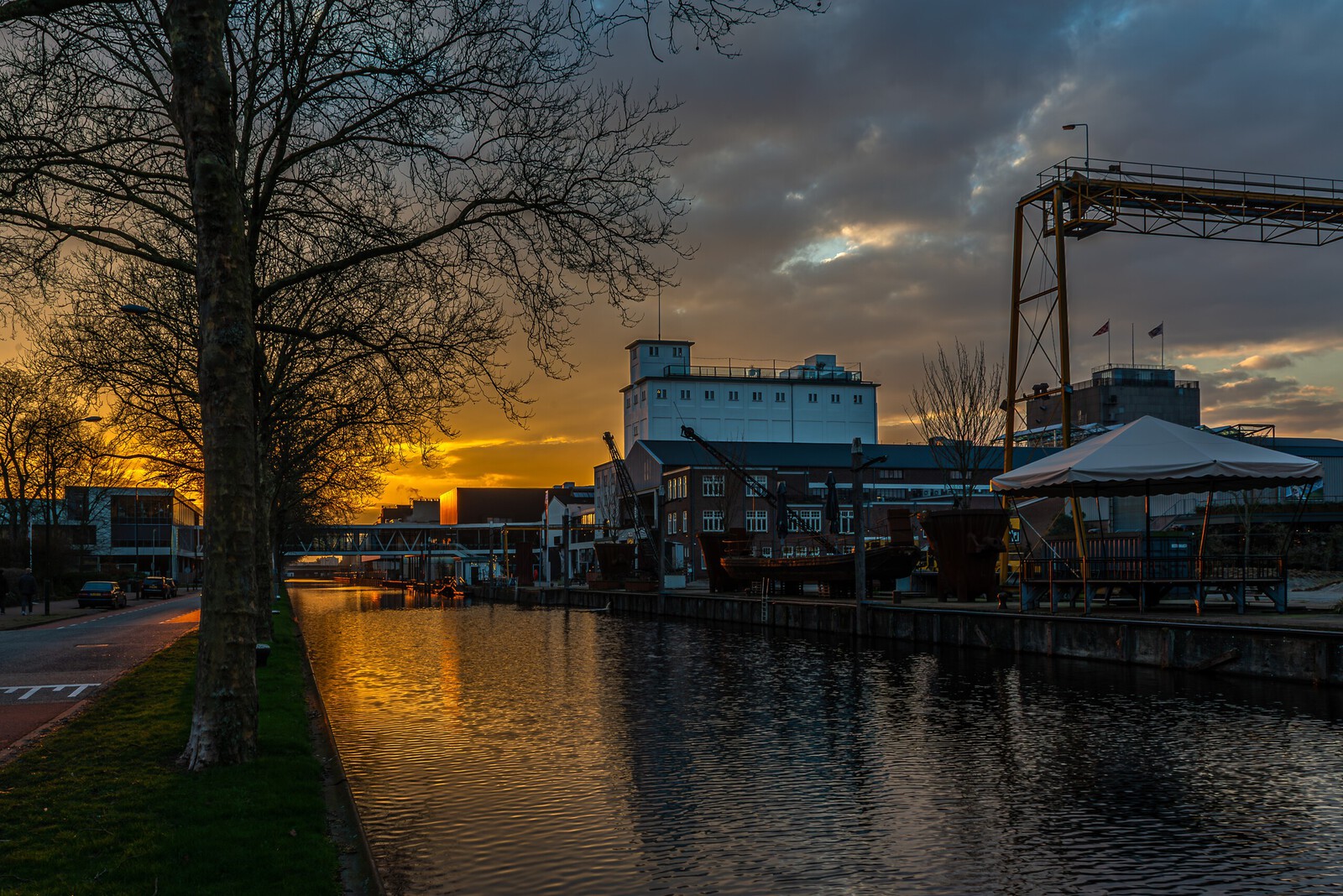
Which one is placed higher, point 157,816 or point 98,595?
point 157,816

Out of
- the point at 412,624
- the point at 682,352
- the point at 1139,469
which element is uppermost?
the point at 682,352

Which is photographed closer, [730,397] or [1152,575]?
[1152,575]

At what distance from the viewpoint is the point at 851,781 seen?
1136cm

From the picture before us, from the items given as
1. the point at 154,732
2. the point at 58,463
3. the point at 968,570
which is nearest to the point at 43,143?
→ the point at 154,732

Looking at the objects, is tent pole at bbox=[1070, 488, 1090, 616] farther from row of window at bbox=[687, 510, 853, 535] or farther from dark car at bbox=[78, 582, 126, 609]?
row of window at bbox=[687, 510, 853, 535]

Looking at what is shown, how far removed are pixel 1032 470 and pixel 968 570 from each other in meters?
8.13

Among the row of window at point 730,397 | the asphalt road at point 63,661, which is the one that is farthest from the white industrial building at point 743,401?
the asphalt road at point 63,661

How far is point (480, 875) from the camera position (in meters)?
8.17

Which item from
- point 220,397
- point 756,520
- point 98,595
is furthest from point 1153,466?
point 756,520

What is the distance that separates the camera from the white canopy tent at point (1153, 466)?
23.1 m

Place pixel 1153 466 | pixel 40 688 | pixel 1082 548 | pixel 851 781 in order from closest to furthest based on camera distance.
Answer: pixel 851 781
pixel 40 688
pixel 1153 466
pixel 1082 548

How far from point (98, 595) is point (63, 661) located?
33.3 meters

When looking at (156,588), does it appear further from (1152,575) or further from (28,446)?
(1152,575)

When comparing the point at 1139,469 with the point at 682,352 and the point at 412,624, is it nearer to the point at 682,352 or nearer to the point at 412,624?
the point at 412,624
